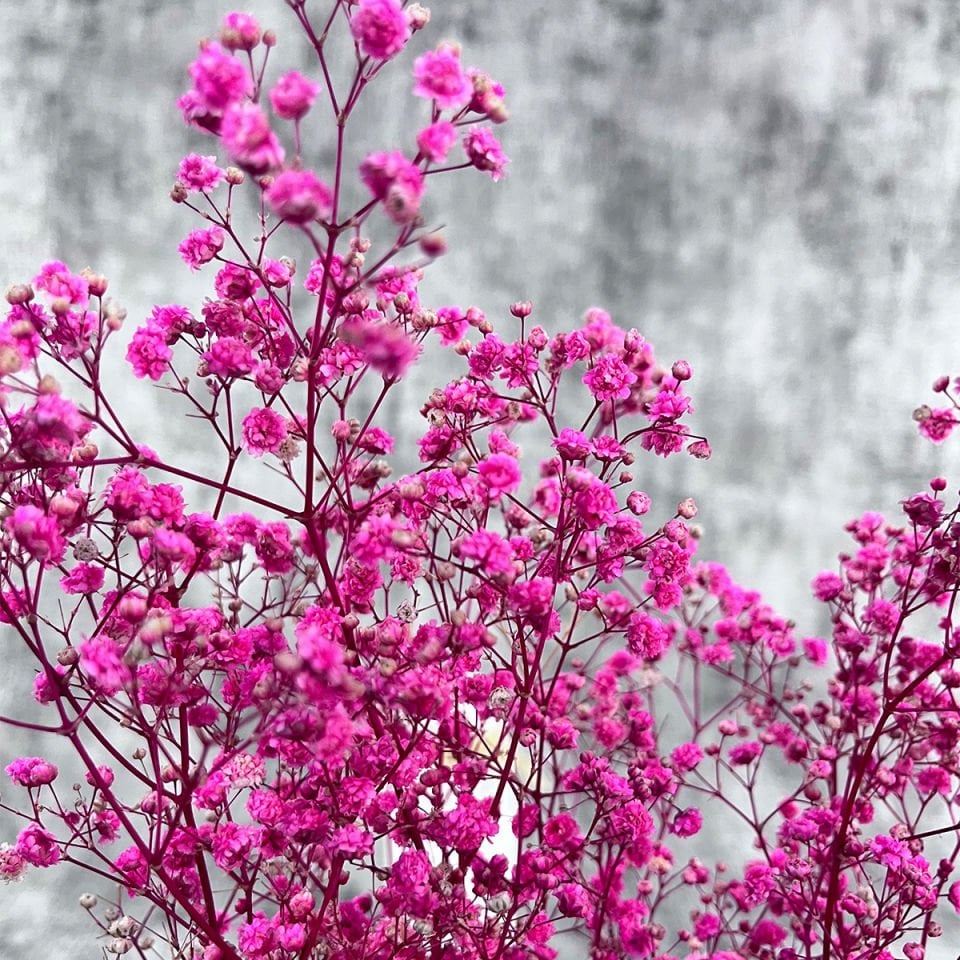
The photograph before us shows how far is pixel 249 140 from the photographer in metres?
0.35

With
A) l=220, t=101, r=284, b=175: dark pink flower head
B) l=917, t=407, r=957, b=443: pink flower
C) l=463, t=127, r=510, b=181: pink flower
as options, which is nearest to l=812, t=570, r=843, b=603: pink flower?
l=917, t=407, r=957, b=443: pink flower

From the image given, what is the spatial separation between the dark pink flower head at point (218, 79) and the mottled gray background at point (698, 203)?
0.63 metres

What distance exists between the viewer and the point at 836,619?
668 millimetres

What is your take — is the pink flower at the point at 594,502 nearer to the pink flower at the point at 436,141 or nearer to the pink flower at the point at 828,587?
the pink flower at the point at 436,141

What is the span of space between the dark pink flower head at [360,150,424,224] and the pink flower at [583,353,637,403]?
0.18 metres

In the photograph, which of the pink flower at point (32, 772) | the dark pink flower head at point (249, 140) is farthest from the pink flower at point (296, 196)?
the pink flower at point (32, 772)

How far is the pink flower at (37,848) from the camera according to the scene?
1.70 ft

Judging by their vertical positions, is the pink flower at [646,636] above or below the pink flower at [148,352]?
below

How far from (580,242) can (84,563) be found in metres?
0.69

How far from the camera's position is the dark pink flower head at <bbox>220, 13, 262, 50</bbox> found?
402 mm

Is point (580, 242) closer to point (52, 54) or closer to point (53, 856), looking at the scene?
point (52, 54)

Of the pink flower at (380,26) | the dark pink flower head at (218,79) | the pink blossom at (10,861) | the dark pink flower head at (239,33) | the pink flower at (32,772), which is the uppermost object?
the pink flower at (380,26)

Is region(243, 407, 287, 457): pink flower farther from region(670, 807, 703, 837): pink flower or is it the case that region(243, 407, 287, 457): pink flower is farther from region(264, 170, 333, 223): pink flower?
region(670, 807, 703, 837): pink flower

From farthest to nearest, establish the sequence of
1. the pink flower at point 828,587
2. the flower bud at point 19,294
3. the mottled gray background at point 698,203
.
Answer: the mottled gray background at point 698,203
the pink flower at point 828,587
the flower bud at point 19,294
